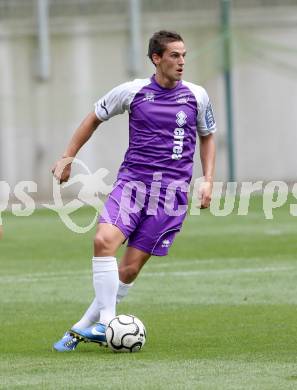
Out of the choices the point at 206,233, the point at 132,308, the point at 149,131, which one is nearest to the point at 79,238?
the point at 206,233

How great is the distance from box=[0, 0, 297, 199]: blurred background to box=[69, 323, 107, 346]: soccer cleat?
60.6 ft

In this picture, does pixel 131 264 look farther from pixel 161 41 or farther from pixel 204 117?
pixel 161 41

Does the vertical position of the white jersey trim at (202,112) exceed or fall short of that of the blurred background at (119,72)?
it exceeds it

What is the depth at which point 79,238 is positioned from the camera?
17438mm

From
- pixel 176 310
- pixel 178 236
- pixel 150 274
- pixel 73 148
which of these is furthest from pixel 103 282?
pixel 178 236

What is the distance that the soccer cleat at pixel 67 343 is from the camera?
29.3 ft

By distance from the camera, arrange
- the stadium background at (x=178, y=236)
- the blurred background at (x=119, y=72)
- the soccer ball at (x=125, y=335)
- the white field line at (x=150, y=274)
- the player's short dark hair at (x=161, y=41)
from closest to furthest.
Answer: the stadium background at (x=178, y=236), the soccer ball at (x=125, y=335), the player's short dark hair at (x=161, y=41), the white field line at (x=150, y=274), the blurred background at (x=119, y=72)

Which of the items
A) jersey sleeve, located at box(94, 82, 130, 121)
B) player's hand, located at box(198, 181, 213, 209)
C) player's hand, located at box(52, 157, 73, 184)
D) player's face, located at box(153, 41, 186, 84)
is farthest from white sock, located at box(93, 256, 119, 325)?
player's face, located at box(153, 41, 186, 84)

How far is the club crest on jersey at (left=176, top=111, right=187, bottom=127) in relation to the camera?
9.27m

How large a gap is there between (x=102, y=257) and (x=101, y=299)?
296 mm

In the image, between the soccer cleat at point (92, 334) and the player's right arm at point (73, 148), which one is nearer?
the soccer cleat at point (92, 334)

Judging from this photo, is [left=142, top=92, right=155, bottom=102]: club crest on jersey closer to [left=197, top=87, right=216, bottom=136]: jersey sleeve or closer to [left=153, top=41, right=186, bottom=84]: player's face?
[left=153, top=41, right=186, bottom=84]: player's face

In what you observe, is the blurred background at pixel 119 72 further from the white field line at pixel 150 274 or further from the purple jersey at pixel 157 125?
the purple jersey at pixel 157 125

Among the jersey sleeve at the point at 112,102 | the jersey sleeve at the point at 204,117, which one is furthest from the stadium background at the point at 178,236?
the jersey sleeve at the point at 112,102
